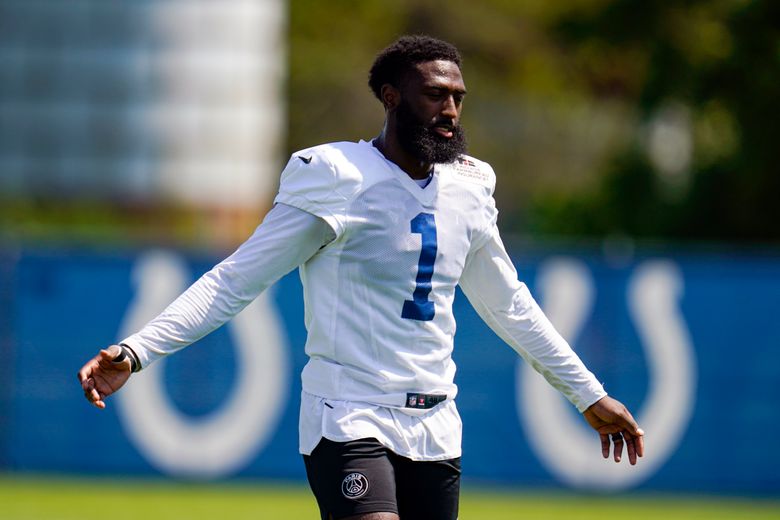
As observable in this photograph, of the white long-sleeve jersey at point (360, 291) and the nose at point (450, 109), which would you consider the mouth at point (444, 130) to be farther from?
the white long-sleeve jersey at point (360, 291)

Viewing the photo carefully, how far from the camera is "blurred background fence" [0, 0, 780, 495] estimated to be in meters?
12.1

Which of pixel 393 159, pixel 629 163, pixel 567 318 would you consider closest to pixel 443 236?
pixel 393 159

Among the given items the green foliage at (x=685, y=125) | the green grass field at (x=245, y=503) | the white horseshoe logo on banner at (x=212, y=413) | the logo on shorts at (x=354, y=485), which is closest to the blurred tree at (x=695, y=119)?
the green foliage at (x=685, y=125)

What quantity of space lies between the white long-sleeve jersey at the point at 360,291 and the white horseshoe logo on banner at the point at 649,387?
22.8 ft

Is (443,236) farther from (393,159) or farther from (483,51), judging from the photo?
(483,51)

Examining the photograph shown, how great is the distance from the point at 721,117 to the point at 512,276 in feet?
37.8

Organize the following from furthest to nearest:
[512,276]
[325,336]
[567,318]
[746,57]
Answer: [746,57] < [567,318] < [512,276] < [325,336]

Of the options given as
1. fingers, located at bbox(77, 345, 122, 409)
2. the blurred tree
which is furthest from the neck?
the blurred tree

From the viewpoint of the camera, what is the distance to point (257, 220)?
79.3ft

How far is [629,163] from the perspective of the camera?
57.3ft

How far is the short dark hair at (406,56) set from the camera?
17.0 feet

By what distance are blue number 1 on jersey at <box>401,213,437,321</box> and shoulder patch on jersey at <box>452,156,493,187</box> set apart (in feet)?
0.81

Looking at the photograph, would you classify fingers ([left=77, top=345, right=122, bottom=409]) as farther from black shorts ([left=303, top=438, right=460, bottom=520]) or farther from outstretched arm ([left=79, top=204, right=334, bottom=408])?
black shorts ([left=303, top=438, right=460, bottom=520])

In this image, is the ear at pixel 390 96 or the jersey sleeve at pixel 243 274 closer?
the jersey sleeve at pixel 243 274
